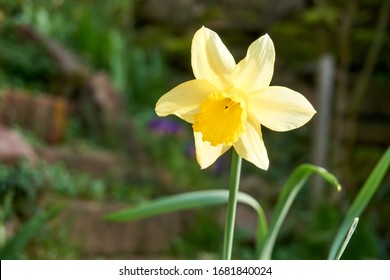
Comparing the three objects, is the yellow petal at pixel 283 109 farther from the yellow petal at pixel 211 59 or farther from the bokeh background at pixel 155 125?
the bokeh background at pixel 155 125

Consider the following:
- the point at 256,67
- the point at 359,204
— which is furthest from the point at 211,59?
the point at 359,204

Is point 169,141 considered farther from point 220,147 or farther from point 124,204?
point 220,147

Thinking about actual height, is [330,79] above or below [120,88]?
below

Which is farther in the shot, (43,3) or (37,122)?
(43,3)

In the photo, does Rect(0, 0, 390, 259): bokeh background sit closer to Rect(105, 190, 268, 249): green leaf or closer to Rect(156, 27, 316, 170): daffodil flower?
Rect(105, 190, 268, 249): green leaf

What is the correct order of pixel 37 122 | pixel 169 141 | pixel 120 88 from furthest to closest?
pixel 120 88
pixel 169 141
pixel 37 122
